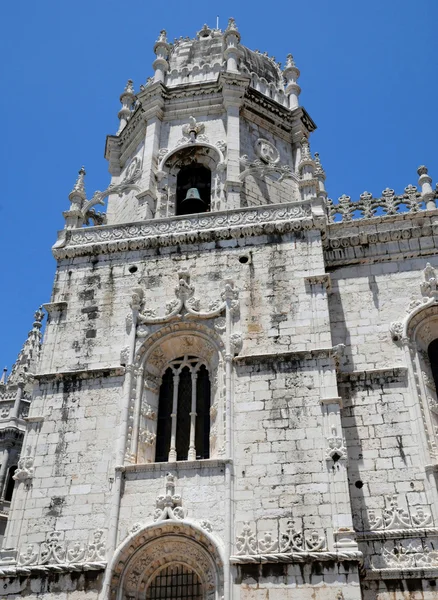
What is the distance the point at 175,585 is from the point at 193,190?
34.6ft

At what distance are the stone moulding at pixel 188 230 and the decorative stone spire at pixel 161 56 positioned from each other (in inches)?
257

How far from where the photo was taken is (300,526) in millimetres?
13820

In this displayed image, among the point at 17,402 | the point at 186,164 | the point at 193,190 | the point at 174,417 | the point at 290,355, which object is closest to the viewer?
the point at 290,355

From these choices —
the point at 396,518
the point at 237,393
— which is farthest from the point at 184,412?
the point at 396,518

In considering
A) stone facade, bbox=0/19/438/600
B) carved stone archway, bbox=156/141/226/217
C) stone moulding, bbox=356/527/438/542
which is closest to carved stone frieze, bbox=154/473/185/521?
stone facade, bbox=0/19/438/600

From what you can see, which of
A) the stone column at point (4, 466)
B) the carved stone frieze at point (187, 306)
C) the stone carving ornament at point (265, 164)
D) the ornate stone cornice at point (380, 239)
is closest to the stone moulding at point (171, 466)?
the carved stone frieze at point (187, 306)

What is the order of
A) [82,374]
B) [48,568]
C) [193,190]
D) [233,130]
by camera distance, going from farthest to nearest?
[233,130] → [193,190] → [82,374] → [48,568]

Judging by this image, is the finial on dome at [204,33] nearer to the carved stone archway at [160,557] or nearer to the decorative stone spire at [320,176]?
the decorative stone spire at [320,176]

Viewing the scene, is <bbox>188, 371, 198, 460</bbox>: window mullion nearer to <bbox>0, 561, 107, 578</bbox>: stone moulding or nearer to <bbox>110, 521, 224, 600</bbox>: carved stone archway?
<bbox>110, 521, 224, 600</bbox>: carved stone archway

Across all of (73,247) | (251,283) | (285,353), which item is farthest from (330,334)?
(73,247)

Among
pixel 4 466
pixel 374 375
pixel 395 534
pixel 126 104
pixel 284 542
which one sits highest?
pixel 126 104

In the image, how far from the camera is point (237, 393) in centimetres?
1576

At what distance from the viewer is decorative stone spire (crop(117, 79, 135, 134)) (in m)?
24.6

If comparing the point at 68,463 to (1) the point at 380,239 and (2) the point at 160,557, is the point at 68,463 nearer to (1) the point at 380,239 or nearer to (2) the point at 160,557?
(2) the point at 160,557
